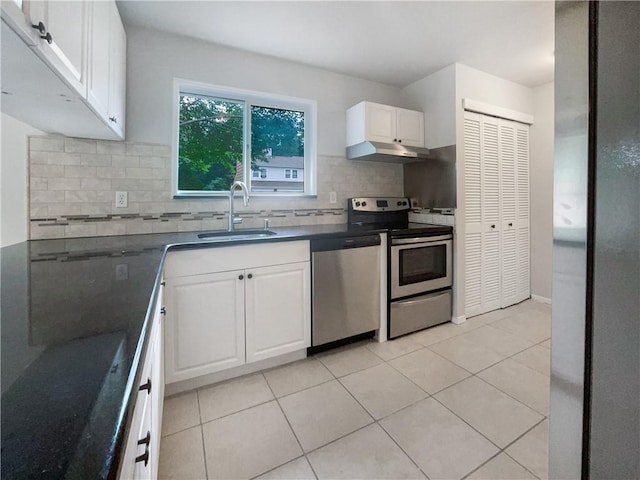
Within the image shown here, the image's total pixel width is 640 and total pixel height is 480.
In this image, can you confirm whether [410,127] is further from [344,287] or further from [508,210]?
[344,287]

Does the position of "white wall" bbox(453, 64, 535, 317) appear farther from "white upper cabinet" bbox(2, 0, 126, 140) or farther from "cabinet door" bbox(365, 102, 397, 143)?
"white upper cabinet" bbox(2, 0, 126, 140)

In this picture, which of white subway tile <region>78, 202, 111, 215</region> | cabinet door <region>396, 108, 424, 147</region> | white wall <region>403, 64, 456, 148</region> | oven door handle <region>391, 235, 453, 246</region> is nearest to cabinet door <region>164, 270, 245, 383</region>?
white subway tile <region>78, 202, 111, 215</region>

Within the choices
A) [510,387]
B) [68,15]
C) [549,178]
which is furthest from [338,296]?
[549,178]

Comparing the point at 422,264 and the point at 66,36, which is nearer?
the point at 66,36

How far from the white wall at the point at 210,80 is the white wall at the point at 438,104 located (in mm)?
587

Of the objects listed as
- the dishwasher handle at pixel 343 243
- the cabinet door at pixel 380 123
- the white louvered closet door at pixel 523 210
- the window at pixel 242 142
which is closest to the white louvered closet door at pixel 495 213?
the white louvered closet door at pixel 523 210

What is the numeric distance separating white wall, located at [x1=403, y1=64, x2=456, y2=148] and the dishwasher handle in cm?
134

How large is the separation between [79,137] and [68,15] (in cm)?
110

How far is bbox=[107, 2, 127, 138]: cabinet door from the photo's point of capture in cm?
167

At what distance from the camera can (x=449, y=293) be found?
2854 mm

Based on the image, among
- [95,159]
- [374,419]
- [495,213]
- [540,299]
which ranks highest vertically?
[95,159]

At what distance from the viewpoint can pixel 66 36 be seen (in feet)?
3.54

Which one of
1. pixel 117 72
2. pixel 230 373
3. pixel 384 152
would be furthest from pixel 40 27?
pixel 384 152

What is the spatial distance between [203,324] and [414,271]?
1.78m
